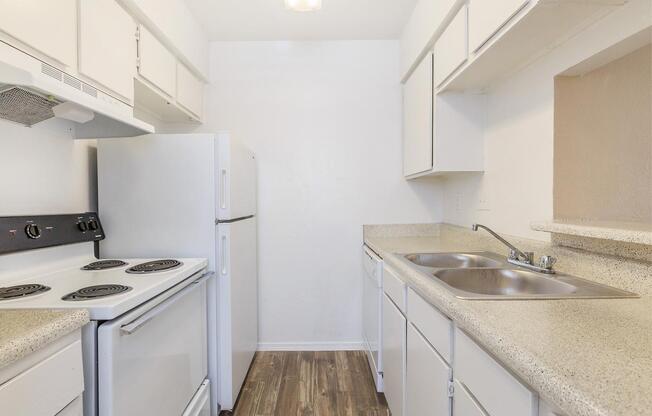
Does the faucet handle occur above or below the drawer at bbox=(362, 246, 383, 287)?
above

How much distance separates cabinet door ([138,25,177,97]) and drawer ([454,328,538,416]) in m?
1.89

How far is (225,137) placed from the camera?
170 centimetres

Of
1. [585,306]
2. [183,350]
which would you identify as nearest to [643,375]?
[585,306]

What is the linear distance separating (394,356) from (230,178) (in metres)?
1.25

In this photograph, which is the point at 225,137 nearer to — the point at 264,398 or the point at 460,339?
the point at 460,339

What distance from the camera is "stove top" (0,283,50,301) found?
997 mm

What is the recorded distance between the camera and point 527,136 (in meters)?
1.54

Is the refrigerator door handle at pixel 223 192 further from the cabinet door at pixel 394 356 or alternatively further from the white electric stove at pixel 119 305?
the cabinet door at pixel 394 356

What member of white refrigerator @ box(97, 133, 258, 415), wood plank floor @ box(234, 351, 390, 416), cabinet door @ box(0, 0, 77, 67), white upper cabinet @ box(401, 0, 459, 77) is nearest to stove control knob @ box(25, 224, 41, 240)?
white refrigerator @ box(97, 133, 258, 415)

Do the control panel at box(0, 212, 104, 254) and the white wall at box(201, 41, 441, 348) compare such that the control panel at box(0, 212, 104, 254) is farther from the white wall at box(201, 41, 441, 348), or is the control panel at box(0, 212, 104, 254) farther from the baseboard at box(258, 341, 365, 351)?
the baseboard at box(258, 341, 365, 351)

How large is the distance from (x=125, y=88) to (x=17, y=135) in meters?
0.46

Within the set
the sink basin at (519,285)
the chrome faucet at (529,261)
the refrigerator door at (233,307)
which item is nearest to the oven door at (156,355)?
the refrigerator door at (233,307)

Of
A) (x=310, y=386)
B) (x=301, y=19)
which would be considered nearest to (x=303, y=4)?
(x=301, y=19)

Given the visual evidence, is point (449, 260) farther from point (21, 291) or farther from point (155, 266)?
point (21, 291)
